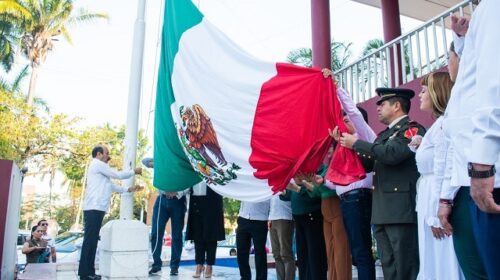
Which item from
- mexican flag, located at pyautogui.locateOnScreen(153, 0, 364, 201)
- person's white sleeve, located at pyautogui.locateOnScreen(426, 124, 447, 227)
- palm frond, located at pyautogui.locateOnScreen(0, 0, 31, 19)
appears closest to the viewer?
person's white sleeve, located at pyautogui.locateOnScreen(426, 124, 447, 227)

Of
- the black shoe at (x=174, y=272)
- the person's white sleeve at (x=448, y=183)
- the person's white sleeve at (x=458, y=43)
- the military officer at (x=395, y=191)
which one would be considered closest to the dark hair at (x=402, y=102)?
the military officer at (x=395, y=191)

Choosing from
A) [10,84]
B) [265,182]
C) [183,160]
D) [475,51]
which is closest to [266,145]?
[265,182]

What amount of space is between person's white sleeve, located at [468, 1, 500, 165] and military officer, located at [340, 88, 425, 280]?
1.59 m

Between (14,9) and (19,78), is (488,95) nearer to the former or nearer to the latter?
(14,9)

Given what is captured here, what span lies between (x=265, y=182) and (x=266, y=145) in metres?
0.29

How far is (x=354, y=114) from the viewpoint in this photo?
3.42m

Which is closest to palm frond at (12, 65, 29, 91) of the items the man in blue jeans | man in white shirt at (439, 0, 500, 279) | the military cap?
the man in blue jeans

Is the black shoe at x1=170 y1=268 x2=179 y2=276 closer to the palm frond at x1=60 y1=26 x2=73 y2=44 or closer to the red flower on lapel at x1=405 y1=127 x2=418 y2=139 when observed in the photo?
the red flower on lapel at x1=405 y1=127 x2=418 y2=139

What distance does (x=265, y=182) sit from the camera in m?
3.44

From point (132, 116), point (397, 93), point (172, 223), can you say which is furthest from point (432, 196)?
point (172, 223)

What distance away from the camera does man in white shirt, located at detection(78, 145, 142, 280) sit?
16.7ft

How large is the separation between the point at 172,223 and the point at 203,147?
2.12 metres

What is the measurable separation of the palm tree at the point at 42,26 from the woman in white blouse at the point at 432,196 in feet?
61.9

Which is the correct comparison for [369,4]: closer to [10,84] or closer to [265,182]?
[265,182]
